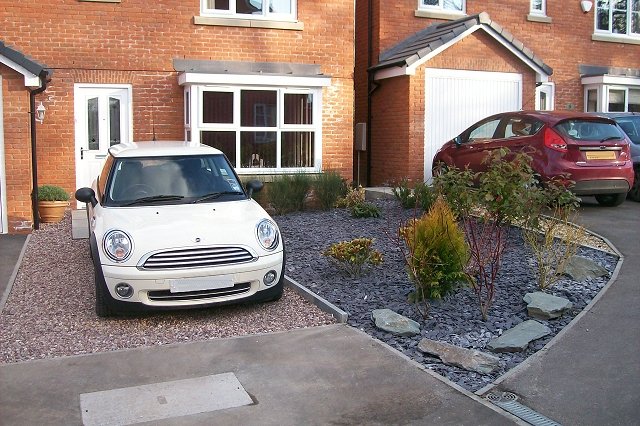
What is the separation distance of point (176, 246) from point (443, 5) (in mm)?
11893

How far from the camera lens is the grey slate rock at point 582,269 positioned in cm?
785

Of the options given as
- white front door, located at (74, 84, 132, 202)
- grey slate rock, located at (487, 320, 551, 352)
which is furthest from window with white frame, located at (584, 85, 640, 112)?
grey slate rock, located at (487, 320, 551, 352)

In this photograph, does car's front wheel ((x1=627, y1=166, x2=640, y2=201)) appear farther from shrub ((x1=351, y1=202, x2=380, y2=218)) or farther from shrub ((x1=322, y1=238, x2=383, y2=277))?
shrub ((x1=322, y1=238, x2=383, y2=277))

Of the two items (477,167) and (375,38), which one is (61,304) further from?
(375,38)

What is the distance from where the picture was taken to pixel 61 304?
723 centimetres

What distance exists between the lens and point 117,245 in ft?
21.1

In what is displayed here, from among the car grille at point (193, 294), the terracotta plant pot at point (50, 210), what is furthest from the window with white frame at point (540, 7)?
the car grille at point (193, 294)

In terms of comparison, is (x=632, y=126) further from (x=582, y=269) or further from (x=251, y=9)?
(x=251, y=9)

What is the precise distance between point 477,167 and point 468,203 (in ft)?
15.8

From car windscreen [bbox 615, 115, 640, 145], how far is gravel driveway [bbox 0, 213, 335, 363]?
867 centimetres

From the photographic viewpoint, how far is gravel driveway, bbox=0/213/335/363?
237 inches

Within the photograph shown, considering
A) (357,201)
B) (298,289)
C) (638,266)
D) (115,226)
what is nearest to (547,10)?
(357,201)

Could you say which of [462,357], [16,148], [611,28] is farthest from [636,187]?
[16,148]

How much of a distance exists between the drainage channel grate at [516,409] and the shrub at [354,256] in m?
2.98
